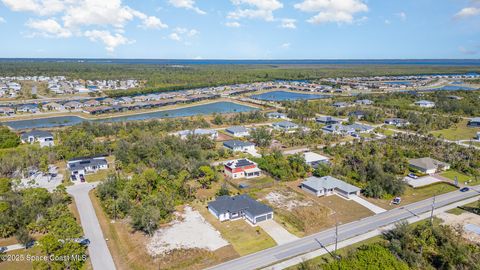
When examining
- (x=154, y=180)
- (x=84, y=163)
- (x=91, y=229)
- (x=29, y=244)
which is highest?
(x=154, y=180)

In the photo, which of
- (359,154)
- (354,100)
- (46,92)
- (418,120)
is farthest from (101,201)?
(46,92)

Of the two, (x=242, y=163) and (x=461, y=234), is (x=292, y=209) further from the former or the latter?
(x=461, y=234)

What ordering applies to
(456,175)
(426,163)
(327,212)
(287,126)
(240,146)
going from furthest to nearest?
(287,126) → (240,146) → (426,163) → (456,175) → (327,212)

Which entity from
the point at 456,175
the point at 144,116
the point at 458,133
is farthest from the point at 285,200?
the point at 144,116

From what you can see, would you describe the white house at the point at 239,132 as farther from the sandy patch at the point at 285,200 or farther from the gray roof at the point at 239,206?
the gray roof at the point at 239,206

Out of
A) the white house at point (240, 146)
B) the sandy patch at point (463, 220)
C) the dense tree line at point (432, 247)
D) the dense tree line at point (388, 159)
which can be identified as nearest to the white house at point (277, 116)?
the white house at point (240, 146)

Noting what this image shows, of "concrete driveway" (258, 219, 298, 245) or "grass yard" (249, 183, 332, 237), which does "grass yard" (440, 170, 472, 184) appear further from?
"concrete driveway" (258, 219, 298, 245)

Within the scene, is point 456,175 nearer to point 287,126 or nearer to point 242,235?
point 242,235

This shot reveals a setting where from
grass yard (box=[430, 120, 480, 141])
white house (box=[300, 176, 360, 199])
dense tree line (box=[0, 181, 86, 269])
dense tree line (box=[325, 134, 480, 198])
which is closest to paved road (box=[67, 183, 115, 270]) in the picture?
dense tree line (box=[0, 181, 86, 269])
